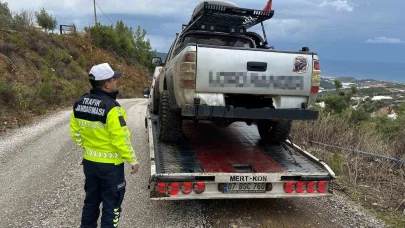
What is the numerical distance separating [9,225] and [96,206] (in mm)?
1335

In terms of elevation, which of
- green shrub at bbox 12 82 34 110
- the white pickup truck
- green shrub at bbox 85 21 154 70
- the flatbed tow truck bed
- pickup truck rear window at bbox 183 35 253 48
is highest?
green shrub at bbox 85 21 154 70

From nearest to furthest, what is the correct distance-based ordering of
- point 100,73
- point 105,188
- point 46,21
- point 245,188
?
1. point 100,73
2. point 105,188
3. point 245,188
4. point 46,21

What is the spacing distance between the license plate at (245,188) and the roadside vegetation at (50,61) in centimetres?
827

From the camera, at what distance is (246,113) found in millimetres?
4293

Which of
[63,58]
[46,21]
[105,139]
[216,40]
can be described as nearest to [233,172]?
[105,139]

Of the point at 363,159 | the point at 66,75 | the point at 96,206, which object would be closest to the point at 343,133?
the point at 363,159

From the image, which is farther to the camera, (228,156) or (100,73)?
(228,156)

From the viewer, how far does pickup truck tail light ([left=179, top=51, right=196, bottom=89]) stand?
161 inches

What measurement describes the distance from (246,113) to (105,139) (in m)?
1.81

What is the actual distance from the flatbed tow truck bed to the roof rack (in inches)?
80.1

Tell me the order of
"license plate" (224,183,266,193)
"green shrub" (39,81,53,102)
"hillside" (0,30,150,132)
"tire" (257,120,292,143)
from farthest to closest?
"green shrub" (39,81,53,102), "hillside" (0,30,150,132), "tire" (257,120,292,143), "license plate" (224,183,266,193)

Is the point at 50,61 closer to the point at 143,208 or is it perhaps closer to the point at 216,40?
the point at 216,40

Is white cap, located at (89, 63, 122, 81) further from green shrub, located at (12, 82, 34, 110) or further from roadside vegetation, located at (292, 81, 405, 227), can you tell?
green shrub, located at (12, 82, 34, 110)

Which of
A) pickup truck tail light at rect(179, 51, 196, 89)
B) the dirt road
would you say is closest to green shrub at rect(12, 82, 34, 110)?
the dirt road
